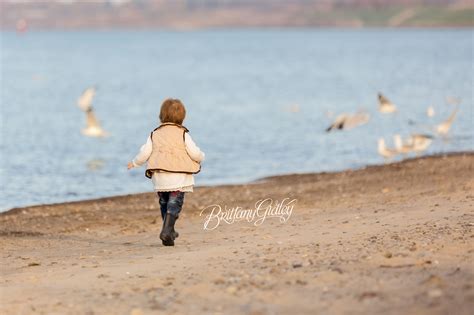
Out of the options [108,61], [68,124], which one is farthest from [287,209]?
[108,61]

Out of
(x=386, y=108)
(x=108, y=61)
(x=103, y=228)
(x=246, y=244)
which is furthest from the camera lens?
(x=108, y=61)

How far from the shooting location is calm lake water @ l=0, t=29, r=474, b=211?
25.0m

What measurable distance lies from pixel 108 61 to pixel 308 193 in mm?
101449

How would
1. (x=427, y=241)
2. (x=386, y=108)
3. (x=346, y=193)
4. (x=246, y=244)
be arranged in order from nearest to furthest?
(x=427, y=241) → (x=246, y=244) → (x=346, y=193) → (x=386, y=108)

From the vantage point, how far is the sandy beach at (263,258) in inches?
314

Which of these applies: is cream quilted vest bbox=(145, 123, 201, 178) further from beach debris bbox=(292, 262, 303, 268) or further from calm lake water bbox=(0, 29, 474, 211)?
calm lake water bbox=(0, 29, 474, 211)

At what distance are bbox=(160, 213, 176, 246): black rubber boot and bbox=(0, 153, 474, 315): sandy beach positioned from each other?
11 centimetres

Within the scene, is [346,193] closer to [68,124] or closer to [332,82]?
[68,124]

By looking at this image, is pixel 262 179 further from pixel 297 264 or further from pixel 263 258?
pixel 297 264

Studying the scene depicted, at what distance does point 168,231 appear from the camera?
1130cm

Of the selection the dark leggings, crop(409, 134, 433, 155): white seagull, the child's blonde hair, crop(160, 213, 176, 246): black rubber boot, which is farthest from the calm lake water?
the child's blonde hair

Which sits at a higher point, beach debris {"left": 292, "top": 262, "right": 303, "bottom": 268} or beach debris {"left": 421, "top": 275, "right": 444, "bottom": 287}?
beach debris {"left": 292, "top": 262, "right": 303, "bottom": 268}

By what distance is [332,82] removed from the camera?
222ft

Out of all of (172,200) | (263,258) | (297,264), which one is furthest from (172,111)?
(297,264)
